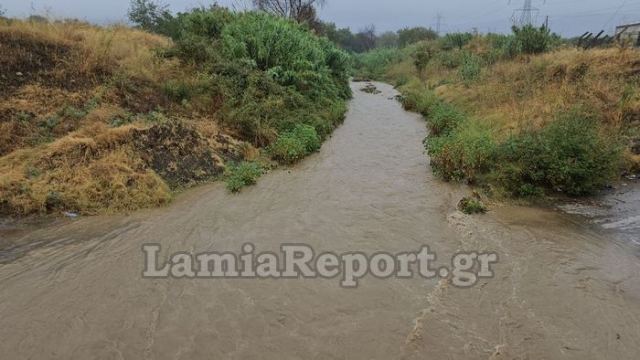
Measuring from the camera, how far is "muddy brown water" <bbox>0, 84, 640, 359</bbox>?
3789 millimetres

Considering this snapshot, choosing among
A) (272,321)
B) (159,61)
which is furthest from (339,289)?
(159,61)

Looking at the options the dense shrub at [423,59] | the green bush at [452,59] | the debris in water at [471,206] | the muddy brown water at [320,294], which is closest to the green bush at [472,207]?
the debris in water at [471,206]

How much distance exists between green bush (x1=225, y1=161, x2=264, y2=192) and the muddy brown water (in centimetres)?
59

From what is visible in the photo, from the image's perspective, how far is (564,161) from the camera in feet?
22.2

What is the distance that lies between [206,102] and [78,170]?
401 centimetres

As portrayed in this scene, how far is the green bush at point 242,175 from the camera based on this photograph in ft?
24.6

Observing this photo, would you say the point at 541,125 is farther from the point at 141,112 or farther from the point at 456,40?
the point at 456,40

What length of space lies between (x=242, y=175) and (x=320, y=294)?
12.2ft

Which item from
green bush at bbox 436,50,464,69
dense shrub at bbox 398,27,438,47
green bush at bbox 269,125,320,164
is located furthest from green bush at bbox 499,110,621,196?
dense shrub at bbox 398,27,438,47

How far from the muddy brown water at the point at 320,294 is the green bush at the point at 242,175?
585mm

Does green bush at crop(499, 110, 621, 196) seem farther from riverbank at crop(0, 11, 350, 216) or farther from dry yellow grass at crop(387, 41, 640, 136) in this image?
riverbank at crop(0, 11, 350, 216)

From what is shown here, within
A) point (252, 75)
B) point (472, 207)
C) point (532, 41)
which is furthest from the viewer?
point (532, 41)

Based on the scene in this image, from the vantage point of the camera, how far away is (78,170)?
6.57 meters

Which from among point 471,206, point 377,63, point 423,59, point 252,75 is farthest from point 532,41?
point 377,63
